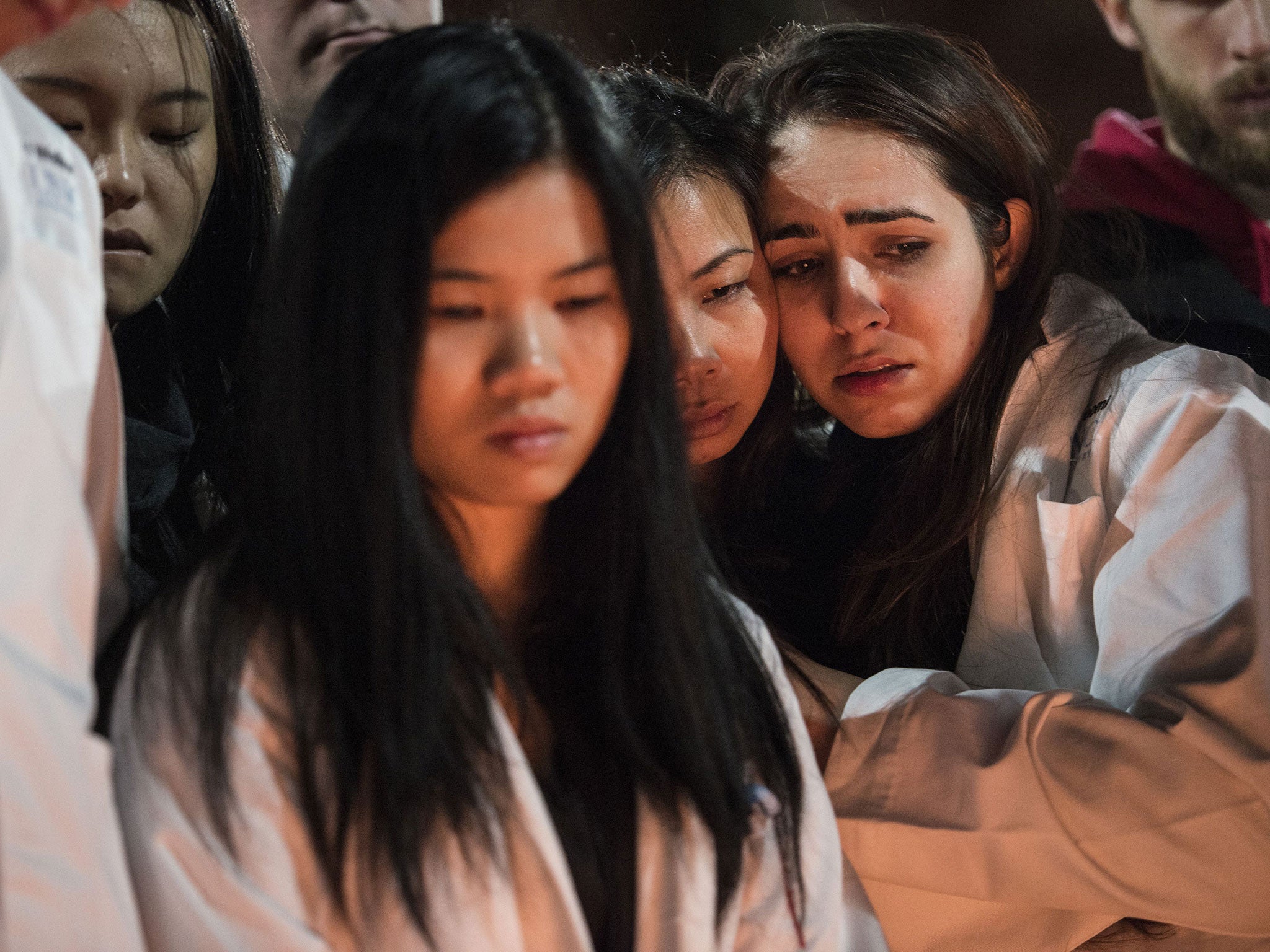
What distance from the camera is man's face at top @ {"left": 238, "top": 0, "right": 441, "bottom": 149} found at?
1.92 meters

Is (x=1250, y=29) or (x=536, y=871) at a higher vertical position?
(x=1250, y=29)

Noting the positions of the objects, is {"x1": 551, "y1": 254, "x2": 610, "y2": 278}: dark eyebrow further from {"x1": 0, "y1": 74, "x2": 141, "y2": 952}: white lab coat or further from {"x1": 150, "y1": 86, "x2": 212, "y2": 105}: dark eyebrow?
{"x1": 150, "y1": 86, "x2": 212, "y2": 105}: dark eyebrow

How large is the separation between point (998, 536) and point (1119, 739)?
335 millimetres

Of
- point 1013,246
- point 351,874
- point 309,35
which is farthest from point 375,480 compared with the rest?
point 309,35

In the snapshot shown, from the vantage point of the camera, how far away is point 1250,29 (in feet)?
6.87

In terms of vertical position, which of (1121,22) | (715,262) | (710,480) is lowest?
(710,480)

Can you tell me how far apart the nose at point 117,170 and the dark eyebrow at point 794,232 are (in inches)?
29.3

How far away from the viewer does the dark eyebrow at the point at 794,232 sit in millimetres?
1506

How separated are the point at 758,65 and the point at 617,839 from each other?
1144 mm

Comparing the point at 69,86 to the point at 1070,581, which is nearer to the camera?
the point at 69,86

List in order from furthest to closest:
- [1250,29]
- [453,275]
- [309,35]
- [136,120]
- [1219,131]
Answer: [1219,131]
[1250,29]
[309,35]
[136,120]
[453,275]

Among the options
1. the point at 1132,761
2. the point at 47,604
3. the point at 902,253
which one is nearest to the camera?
the point at 47,604

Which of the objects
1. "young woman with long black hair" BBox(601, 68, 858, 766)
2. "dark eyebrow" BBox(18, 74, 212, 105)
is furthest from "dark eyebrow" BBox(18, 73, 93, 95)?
"young woman with long black hair" BBox(601, 68, 858, 766)

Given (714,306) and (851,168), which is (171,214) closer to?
(714,306)
